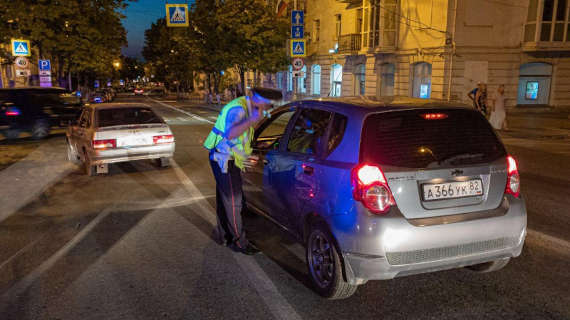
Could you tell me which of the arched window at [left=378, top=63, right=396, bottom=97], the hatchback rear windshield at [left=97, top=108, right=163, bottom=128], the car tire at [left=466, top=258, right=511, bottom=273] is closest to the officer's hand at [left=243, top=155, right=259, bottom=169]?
the car tire at [left=466, top=258, right=511, bottom=273]

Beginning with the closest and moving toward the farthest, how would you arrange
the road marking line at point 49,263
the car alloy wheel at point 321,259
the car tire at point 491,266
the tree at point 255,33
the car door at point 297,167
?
the car alloy wheel at point 321,259, the car door at point 297,167, the road marking line at point 49,263, the car tire at point 491,266, the tree at point 255,33

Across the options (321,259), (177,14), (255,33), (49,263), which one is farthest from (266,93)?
(255,33)

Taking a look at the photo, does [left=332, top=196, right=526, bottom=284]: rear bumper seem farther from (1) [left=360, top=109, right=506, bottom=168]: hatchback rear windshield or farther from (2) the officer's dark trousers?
(2) the officer's dark trousers

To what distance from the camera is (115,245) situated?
5.38m

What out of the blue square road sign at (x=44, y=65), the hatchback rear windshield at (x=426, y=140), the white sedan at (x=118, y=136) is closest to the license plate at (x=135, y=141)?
the white sedan at (x=118, y=136)

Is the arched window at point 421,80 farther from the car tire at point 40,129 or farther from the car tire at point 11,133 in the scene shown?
the car tire at point 11,133

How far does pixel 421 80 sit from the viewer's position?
27109mm

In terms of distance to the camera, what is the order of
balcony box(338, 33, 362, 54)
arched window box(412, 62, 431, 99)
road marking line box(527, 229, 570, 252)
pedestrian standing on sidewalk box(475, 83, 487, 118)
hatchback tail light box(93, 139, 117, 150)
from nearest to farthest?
road marking line box(527, 229, 570, 252) → hatchback tail light box(93, 139, 117, 150) → pedestrian standing on sidewalk box(475, 83, 487, 118) → arched window box(412, 62, 431, 99) → balcony box(338, 33, 362, 54)

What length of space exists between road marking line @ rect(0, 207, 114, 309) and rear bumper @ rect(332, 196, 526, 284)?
289 cm

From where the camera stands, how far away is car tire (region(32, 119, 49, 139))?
1625 centimetres

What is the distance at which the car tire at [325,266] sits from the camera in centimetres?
379

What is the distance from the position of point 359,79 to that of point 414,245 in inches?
1214

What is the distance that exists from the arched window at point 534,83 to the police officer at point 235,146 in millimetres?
24454

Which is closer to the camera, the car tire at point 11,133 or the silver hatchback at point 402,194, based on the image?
the silver hatchback at point 402,194
